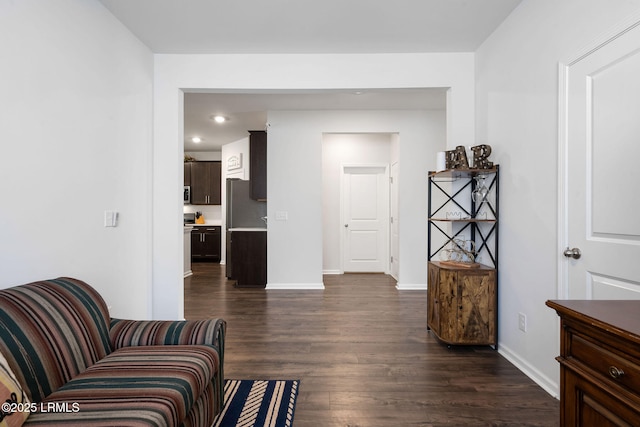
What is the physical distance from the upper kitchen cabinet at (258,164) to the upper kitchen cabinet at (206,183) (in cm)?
311

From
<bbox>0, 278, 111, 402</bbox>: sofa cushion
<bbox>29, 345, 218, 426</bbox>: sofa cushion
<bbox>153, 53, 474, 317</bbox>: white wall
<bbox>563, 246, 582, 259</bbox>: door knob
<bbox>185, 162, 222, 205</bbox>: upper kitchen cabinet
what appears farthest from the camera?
<bbox>185, 162, 222, 205</bbox>: upper kitchen cabinet

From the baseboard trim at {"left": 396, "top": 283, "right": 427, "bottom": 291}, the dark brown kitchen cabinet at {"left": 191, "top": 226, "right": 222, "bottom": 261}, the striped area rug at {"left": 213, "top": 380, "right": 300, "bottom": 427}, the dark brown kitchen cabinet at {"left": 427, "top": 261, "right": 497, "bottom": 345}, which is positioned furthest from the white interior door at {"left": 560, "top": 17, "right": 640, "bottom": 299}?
the dark brown kitchen cabinet at {"left": 191, "top": 226, "right": 222, "bottom": 261}

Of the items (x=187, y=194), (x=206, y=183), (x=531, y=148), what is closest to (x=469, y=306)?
(x=531, y=148)

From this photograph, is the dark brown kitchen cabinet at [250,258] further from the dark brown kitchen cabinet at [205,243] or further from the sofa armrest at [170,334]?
the sofa armrest at [170,334]

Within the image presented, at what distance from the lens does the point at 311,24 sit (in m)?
2.73

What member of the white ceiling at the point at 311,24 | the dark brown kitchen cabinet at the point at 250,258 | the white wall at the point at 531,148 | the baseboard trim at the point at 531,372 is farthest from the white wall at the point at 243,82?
the dark brown kitchen cabinet at the point at 250,258

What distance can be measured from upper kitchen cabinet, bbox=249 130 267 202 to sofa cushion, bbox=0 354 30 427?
4285 mm

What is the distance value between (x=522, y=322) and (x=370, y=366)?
3.90 feet

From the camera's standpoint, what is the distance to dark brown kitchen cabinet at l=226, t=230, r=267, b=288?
5.27 metres

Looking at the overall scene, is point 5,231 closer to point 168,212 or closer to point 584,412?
point 168,212

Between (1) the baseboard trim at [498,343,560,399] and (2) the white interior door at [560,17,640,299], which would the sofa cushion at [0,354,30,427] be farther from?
(1) the baseboard trim at [498,343,560,399]

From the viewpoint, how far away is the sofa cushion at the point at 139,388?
117 cm

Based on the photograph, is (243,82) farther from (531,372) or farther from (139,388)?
(531,372)

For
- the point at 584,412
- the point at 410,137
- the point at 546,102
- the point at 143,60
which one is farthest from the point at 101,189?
the point at 410,137
